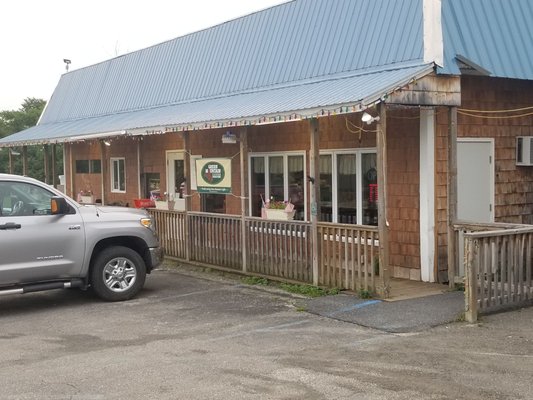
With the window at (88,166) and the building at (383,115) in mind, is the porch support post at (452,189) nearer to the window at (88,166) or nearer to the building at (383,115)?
the building at (383,115)

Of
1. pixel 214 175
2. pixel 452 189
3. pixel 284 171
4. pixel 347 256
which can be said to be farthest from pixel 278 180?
pixel 452 189

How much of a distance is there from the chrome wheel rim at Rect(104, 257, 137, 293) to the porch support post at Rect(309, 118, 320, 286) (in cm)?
275

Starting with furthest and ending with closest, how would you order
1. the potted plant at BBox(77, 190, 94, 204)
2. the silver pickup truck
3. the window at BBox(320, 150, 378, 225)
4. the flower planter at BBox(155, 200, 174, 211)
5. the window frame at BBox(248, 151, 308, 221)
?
1. the potted plant at BBox(77, 190, 94, 204)
2. the flower planter at BBox(155, 200, 174, 211)
3. the window frame at BBox(248, 151, 308, 221)
4. the window at BBox(320, 150, 378, 225)
5. the silver pickup truck

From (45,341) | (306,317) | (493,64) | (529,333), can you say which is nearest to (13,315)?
(45,341)

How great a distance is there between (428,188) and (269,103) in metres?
3.00

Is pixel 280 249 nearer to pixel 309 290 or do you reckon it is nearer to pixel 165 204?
pixel 309 290

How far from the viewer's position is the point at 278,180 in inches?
534

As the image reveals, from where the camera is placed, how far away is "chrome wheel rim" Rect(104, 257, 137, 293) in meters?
9.95

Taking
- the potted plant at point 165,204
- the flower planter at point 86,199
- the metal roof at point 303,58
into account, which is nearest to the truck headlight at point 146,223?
the metal roof at point 303,58

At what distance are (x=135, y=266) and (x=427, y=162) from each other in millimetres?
4768

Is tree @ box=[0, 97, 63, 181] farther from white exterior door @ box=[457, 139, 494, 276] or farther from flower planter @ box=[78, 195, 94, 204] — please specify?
white exterior door @ box=[457, 139, 494, 276]

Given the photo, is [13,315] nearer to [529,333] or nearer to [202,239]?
[202,239]

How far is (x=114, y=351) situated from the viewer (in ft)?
23.7

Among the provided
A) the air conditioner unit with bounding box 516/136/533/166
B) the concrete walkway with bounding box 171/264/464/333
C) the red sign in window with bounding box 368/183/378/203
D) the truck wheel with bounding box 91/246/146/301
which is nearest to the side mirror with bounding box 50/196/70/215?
the truck wheel with bounding box 91/246/146/301
